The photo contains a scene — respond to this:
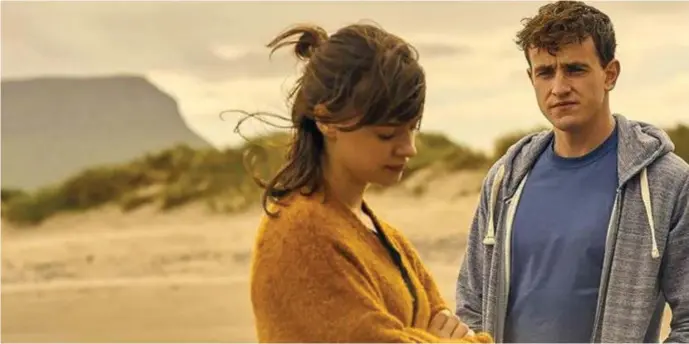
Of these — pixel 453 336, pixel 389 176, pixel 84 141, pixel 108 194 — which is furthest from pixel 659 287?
pixel 84 141

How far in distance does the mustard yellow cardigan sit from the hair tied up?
0.20 metres

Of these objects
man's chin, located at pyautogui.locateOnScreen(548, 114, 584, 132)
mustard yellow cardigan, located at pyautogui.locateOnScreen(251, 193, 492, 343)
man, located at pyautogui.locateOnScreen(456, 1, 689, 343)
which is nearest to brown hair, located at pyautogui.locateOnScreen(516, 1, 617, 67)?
man, located at pyautogui.locateOnScreen(456, 1, 689, 343)

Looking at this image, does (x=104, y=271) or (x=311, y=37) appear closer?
(x=311, y=37)

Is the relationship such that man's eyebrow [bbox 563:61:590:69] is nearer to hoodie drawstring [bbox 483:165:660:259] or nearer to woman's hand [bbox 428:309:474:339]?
hoodie drawstring [bbox 483:165:660:259]

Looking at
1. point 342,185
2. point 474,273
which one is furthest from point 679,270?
point 342,185

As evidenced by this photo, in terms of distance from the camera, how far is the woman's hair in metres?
1.48

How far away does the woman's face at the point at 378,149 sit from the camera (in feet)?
4.90

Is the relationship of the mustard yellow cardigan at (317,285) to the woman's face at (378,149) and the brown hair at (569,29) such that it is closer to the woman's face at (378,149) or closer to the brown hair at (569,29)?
the woman's face at (378,149)

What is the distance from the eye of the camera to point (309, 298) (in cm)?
146

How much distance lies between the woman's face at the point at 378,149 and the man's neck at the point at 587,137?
763 millimetres

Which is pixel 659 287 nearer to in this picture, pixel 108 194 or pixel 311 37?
pixel 311 37

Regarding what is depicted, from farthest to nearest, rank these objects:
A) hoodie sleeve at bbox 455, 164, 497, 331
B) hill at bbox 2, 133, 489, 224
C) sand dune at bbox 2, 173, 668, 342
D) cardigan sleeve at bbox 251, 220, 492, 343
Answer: hill at bbox 2, 133, 489, 224 < sand dune at bbox 2, 173, 668, 342 < hoodie sleeve at bbox 455, 164, 497, 331 < cardigan sleeve at bbox 251, 220, 492, 343

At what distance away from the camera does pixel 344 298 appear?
147 centimetres

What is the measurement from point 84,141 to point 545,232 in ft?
61.7
